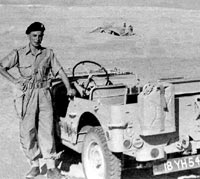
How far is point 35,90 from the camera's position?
656 cm

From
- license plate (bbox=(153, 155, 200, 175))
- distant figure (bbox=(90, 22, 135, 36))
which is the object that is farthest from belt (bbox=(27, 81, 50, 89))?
distant figure (bbox=(90, 22, 135, 36))

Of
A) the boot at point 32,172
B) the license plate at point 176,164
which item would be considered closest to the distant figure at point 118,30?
the boot at point 32,172

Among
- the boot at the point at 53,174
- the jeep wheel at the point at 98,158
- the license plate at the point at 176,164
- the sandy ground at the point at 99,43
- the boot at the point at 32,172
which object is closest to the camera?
the license plate at the point at 176,164

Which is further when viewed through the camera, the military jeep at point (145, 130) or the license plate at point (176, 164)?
the license plate at point (176, 164)

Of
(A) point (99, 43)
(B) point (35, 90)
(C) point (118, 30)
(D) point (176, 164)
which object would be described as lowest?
(D) point (176, 164)

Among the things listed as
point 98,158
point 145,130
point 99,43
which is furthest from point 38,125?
point 99,43

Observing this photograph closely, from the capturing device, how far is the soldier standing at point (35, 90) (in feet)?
21.5

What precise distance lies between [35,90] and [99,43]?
19.1m

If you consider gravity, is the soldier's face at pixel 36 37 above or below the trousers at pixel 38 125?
above

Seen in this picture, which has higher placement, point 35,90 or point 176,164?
point 35,90

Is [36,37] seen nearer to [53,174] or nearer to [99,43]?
[53,174]

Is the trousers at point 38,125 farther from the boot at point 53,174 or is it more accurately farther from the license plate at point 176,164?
the license plate at point 176,164

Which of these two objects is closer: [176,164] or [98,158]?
[176,164]

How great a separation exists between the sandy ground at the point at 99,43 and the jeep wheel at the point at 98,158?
0.67m
